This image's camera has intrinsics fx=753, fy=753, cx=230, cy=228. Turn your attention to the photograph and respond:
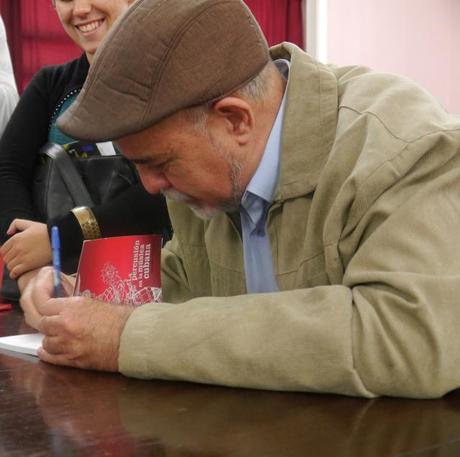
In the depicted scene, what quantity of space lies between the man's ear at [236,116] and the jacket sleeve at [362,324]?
212 millimetres

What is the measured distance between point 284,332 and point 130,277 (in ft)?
1.13

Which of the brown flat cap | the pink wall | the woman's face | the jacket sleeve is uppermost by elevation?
the brown flat cap

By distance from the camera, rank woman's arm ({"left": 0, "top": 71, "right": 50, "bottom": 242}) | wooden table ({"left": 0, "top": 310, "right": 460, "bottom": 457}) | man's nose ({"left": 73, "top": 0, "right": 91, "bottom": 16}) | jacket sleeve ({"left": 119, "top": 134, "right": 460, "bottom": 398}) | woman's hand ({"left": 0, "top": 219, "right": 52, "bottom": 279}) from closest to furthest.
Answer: wooden table ({"left": 0, "top": 310, "right": 460, "bottom": 457})
jacket sleeve ({"left": 119, "top": 134, "right": 460, "bottom": 398})
woman's hand ({"left": 0, "top": 219, "right": 52, "bottom": 279})
woman's arm ({"left": 0, "top": 71, "right": 50, "bottom": 242})
man's nose ({"left": 73, "top": 0, "right": 91, "bottom": 16})

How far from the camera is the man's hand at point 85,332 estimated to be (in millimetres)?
972

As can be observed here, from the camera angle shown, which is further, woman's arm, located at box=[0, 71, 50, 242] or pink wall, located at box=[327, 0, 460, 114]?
pink wall, located at box=[327, 0, 460, 114]

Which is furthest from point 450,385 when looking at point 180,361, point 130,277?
point 130,277

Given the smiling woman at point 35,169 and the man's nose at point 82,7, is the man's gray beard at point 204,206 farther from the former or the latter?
the man's nose at point 82,7

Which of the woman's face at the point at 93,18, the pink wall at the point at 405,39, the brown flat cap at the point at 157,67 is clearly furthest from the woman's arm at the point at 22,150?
the pink wall at the point at 405,39

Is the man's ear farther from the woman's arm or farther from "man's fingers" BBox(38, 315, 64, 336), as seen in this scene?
the woman's arm

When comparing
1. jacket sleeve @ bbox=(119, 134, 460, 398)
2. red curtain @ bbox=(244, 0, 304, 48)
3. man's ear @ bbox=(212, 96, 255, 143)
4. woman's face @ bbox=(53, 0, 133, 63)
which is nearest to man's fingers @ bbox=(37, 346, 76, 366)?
jacket sleeve @ bbox=(119, 134, 460, 398)

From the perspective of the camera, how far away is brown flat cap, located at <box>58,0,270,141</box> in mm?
973

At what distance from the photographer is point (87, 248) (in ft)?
3.66

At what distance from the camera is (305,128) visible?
1.08 meters

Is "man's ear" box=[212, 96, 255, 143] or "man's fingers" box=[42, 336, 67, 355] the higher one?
"man's ear" box=[212, 96, 255, 143]
